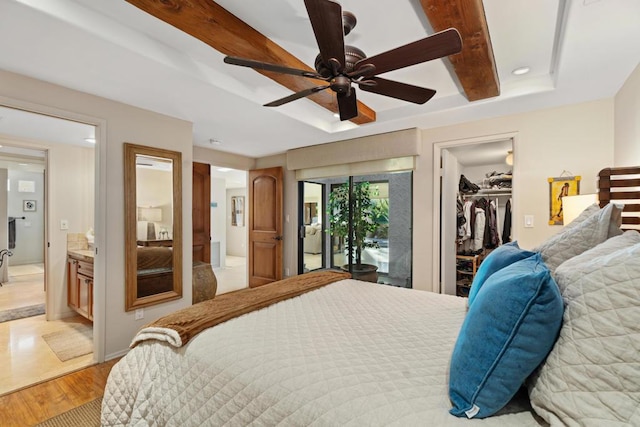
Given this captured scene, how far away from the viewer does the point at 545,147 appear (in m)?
2.99

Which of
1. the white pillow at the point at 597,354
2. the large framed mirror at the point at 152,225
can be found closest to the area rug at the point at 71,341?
the large framed mirror at the point at 152,225

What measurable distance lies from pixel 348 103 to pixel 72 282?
13.1 feet

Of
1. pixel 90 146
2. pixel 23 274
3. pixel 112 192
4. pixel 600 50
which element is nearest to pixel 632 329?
pixel 600 50

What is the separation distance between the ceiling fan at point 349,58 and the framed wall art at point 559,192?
193 centimetres

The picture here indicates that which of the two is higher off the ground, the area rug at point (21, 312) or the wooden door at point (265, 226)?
the wooden door at point (265, 226)

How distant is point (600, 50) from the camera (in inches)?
76.3

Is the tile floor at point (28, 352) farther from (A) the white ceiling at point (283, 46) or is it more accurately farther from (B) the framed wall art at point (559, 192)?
(B) the framed wall art at point (559, 192)

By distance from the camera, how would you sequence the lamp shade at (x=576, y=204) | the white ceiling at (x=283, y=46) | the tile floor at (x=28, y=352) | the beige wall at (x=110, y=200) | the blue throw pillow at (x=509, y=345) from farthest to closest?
the beige wall at (x=110, y=200)
the tile floor at (x=28, y=352)
the lamp shade at (x=576, y=204)
the white ceiling at (x=283, y=46)
the blue throw pillow at (x=509, y=345)

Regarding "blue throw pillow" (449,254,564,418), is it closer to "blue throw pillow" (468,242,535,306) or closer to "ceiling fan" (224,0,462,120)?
"blue throw pillow" (468,242,535,306)

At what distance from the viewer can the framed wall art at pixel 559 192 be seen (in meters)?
2.85

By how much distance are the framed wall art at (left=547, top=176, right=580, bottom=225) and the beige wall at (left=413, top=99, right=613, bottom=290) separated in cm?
4

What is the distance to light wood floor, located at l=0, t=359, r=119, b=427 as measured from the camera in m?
1.98

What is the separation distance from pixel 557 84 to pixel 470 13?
1.44 metres

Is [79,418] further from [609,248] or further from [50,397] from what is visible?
[609,248]
